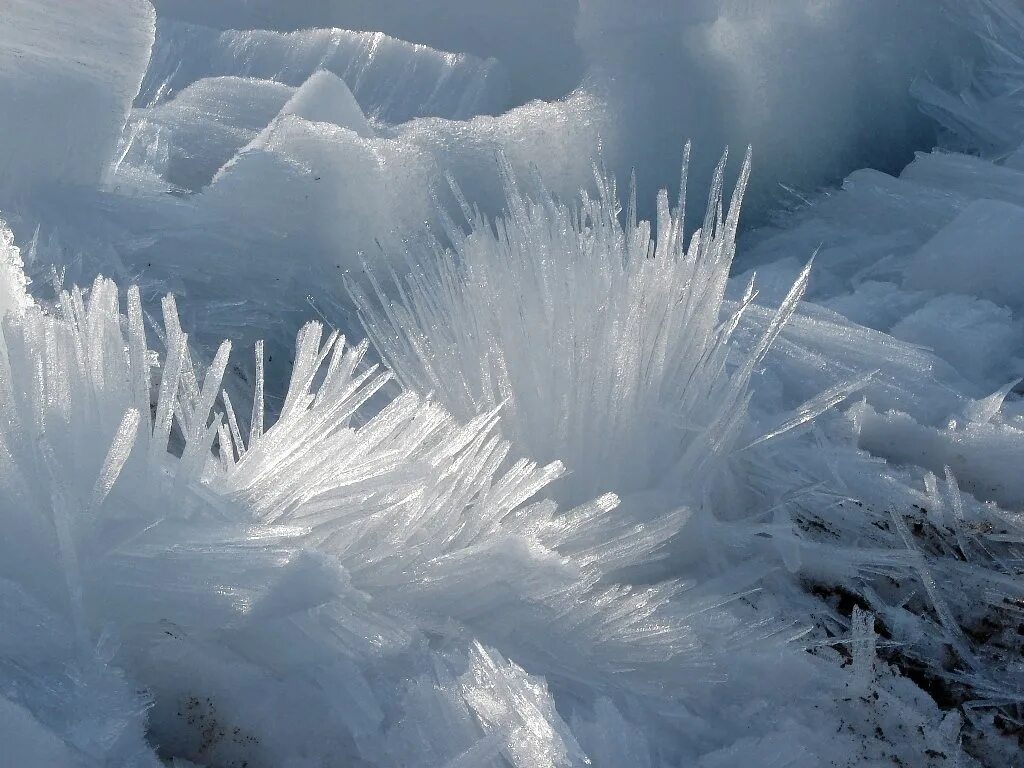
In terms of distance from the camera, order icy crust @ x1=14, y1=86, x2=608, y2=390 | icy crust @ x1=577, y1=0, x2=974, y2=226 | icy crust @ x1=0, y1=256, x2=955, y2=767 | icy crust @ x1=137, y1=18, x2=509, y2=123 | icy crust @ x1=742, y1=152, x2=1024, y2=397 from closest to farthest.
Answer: icy crust @ x1=0, y1=256, x2=955, y2=767 < icy crust @ x1=14, y1=86, x2=608, y2=390 < icy crust @ x1=742, y1=152, x2=1024, y2=397 < icy crust @ x1=577, y1=0, x2=974, y2=226 < icy crust @ x1=137, y1=18, x2=509, y2=123

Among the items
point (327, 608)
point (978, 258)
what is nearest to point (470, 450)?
point (327, 608)

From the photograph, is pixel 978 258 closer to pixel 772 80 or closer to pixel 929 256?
pixel 929 256

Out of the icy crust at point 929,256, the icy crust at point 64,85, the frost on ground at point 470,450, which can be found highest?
the icy crust at point 64,85

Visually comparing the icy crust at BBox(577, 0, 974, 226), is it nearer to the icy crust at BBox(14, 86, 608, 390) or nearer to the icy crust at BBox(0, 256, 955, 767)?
the icy crust at BBox(14, 86, 608, 390)

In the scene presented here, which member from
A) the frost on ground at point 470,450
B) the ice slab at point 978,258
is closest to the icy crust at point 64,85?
the frost on ground at point 470,450

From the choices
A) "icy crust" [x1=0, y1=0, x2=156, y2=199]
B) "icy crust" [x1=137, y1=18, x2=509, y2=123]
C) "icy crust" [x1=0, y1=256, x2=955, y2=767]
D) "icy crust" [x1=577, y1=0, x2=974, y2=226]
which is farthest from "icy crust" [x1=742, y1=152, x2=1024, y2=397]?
"icy crust" [x1=0, y1=0, x2=156, y2=199]

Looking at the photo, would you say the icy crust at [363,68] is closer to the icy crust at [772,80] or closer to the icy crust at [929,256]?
the icy crust at [772,80]
